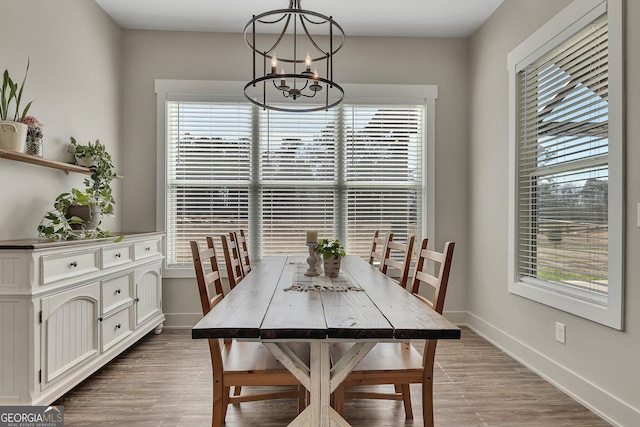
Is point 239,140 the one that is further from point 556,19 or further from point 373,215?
point 556,19

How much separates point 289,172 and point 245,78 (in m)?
1.02

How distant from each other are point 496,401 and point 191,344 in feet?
7.80

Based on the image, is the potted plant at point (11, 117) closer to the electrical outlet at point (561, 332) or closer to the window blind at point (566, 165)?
the window blind at point (566, 165)

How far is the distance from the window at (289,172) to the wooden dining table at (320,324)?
83.5 inches

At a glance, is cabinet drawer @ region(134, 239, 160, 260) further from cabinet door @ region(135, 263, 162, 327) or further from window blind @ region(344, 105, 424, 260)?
window blind @ region(344, 105, 424, 260)

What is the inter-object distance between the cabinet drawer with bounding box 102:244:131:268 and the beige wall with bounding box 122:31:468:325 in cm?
93

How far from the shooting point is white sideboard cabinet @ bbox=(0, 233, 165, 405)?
1.98 meters

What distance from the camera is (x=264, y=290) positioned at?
188 centimetres

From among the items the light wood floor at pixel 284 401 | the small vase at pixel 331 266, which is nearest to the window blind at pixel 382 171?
the light wood floor at pixel 284 401

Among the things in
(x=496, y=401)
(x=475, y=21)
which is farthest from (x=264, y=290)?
(x=475, y=21)

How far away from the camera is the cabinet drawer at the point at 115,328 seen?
267 cm

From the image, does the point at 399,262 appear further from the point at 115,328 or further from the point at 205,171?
the point at 205,171

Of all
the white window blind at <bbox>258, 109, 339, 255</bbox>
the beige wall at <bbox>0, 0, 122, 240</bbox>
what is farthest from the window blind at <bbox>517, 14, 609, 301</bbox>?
the beige wall at <bbox>0, 0, 122, 240</bbox>

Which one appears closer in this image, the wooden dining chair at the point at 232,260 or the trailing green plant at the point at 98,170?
the wooden dining chair at the point at 232,260
